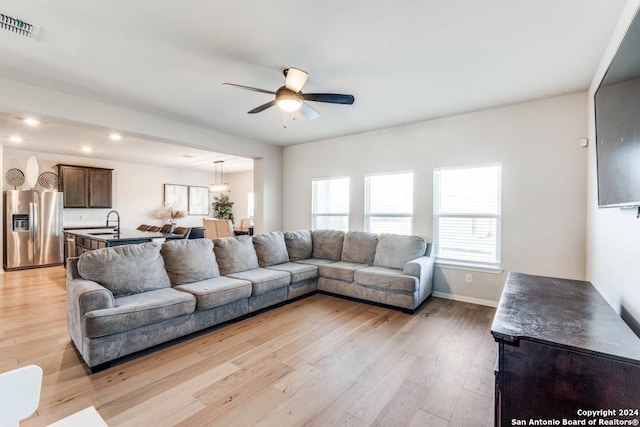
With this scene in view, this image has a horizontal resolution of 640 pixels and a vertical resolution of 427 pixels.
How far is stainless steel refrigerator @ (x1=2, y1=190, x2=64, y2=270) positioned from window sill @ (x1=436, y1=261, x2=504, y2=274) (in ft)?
26.1

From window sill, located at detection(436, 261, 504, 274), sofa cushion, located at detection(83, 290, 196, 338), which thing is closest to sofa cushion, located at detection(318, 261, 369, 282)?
window sill, located at detection(436, 261, 504, 274)

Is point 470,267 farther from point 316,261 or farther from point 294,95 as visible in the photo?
point 294,95

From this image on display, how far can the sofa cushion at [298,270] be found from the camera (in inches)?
158

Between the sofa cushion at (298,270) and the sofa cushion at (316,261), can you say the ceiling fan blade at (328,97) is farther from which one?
the sofa cushion at (316,261)

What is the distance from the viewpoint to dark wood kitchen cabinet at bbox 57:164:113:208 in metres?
6.70

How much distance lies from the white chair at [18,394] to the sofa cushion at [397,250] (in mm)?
3958

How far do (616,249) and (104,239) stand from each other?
556cm

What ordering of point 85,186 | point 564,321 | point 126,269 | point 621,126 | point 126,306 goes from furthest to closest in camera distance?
point 85,186, point 126,269, point 126,306, point 621,126, point 564,321

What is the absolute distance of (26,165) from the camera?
630 cm

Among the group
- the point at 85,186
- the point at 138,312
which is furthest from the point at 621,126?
the point at 85,186

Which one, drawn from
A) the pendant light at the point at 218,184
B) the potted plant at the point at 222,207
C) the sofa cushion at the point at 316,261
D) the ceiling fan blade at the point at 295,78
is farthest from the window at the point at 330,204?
the potted plant at the point at 222,207

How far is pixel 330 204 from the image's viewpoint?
5.63 m

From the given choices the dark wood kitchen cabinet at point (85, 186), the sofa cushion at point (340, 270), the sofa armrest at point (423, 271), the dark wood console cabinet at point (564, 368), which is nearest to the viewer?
the dark wood console cabinet at point (564, 368)

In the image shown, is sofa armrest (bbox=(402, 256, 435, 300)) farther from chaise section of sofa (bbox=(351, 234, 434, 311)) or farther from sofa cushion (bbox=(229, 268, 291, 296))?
sofa cushion (bbox=(229, 268, 291, 296))
